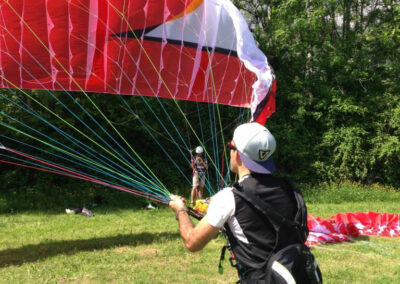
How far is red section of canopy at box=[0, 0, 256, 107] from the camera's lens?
210 inches

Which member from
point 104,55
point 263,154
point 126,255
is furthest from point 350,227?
point 263,154

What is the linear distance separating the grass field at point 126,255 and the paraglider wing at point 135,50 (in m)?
2.15

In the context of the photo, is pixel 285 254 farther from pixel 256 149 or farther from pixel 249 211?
pixel 256 149

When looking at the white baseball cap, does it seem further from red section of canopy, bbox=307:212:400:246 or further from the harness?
red section of canopy, bbox=307:212:400:246

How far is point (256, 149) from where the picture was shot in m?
2.18

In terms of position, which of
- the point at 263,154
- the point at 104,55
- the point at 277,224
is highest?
the point at 104,55

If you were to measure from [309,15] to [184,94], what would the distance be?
38.8ft

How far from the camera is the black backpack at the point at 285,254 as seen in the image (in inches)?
78.7

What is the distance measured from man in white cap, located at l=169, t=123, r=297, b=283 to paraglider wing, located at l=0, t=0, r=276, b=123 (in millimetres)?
3539

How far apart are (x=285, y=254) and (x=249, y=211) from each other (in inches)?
10.4

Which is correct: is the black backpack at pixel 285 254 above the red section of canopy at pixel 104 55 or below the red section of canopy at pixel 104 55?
below

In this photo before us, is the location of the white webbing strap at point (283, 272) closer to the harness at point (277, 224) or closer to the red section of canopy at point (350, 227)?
the harness at point (277, 224)

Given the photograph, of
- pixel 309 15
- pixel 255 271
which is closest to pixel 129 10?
pixel 255 271

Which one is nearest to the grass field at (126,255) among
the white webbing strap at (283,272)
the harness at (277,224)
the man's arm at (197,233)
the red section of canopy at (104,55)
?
the red section of canopy at (104,55)
